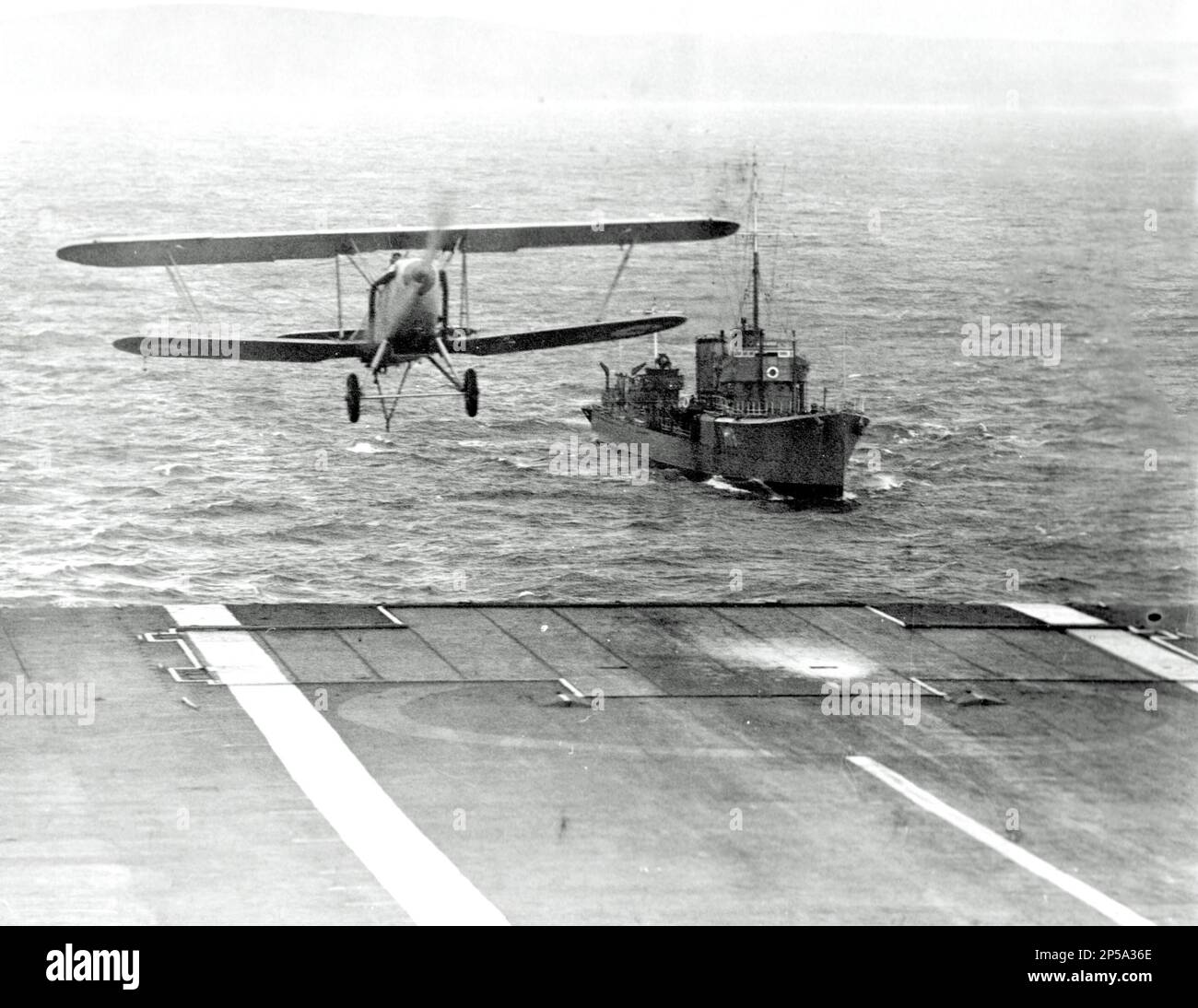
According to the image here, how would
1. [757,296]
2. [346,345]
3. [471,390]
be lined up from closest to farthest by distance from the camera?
[471,390], [346,345], [757,296]

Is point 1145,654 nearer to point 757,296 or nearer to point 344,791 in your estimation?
point 757,296

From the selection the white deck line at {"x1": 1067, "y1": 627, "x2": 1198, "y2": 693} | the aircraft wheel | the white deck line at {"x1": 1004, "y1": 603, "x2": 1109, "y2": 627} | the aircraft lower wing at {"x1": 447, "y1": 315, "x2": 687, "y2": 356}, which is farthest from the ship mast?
the aircraft wheel

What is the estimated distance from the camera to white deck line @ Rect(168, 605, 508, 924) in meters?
30.5

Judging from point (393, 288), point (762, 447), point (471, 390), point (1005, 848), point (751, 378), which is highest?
point (393, 288)

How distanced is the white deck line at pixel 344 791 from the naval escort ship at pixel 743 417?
22152 millimetres

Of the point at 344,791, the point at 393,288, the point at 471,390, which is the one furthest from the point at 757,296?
the point at 344,791

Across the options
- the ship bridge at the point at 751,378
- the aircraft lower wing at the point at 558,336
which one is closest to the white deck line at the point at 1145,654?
the aircraft lower wing at the point at 558,336

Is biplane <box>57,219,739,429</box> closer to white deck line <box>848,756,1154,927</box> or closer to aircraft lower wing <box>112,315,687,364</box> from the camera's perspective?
aircraft lower wing <box>112,315,687,364</box>

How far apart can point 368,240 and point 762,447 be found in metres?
23.6

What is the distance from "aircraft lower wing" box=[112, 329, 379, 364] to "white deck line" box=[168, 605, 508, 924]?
836 cm

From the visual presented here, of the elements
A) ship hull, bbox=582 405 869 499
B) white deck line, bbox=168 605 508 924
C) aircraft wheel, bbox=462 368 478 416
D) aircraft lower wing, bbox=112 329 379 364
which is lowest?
white deck line, bbox=168 605 508 924

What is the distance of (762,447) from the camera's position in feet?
212

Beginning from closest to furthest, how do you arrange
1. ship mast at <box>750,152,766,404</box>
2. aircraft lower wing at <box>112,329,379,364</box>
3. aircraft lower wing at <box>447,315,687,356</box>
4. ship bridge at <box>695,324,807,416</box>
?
aircraft lower wing at <box>112,329,379,364</box> < aircraft lower wing at <box>447,315,687,356</box> < ship bridge at <box>695,324,807,416</box> < ship mast at <box>750,152,766,404</box>
